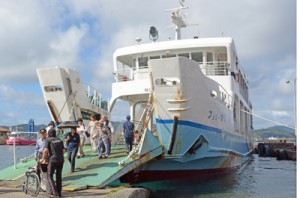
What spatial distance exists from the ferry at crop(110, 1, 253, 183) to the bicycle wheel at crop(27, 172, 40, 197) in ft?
7.92

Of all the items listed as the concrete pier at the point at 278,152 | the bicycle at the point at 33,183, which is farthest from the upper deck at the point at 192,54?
the concrete pier at the point at 278,152

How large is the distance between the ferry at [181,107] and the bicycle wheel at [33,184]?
2413 millimetres

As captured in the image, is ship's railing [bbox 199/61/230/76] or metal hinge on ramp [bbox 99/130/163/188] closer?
metal hinge on ramp [bbox 99/130/163/188]

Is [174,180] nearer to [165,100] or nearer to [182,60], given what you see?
[165,100]

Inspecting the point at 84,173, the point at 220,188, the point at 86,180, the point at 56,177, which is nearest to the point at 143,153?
the point at 84,173

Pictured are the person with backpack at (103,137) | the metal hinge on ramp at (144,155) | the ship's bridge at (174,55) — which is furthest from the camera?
the ship's bridge at (174,55)

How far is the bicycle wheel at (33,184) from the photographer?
312 inches

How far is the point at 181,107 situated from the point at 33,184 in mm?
4676

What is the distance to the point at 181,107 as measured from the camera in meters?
10.8

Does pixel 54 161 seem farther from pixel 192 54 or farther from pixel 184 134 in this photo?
pixel 192 54

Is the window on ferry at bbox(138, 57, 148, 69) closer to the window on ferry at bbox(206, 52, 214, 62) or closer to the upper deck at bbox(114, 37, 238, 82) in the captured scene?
the upper deck at bbox(114, 37, 238, 82)

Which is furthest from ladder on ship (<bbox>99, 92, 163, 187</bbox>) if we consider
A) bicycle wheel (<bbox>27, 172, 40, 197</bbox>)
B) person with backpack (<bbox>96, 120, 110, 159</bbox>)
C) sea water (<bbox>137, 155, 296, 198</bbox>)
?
bicycle wheel (<bbox>27, 172, 40, 197</bbox>)

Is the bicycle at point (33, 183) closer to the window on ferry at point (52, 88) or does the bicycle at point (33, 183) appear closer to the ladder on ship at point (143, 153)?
the ladder on ship at point (143, 153)

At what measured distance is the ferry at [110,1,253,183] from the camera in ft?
35.4
